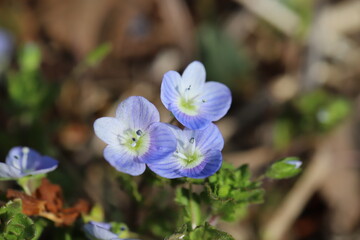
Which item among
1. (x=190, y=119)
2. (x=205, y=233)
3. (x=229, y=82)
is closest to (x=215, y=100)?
(x=190, y=119)

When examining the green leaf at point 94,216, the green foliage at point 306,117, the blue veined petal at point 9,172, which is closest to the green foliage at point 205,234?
the green leaf at point 94,216

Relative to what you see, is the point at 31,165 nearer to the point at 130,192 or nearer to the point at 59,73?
the point at 130,192

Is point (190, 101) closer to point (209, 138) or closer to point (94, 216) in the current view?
point (209, 138)

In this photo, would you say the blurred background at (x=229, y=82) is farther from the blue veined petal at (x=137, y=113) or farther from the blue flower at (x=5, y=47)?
the blue veined petal at (x=137, y=113)

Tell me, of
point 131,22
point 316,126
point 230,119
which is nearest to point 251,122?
point 230,119

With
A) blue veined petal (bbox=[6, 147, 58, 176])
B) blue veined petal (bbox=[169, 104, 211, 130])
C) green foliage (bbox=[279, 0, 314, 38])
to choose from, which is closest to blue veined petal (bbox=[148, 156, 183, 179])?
blue veined petal (bbox=[169, 104, 211, 130])

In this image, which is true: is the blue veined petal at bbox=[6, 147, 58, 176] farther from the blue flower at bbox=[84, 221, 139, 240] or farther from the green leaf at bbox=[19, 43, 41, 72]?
the green leaf at bbox=[19, 43, 41, 72]
